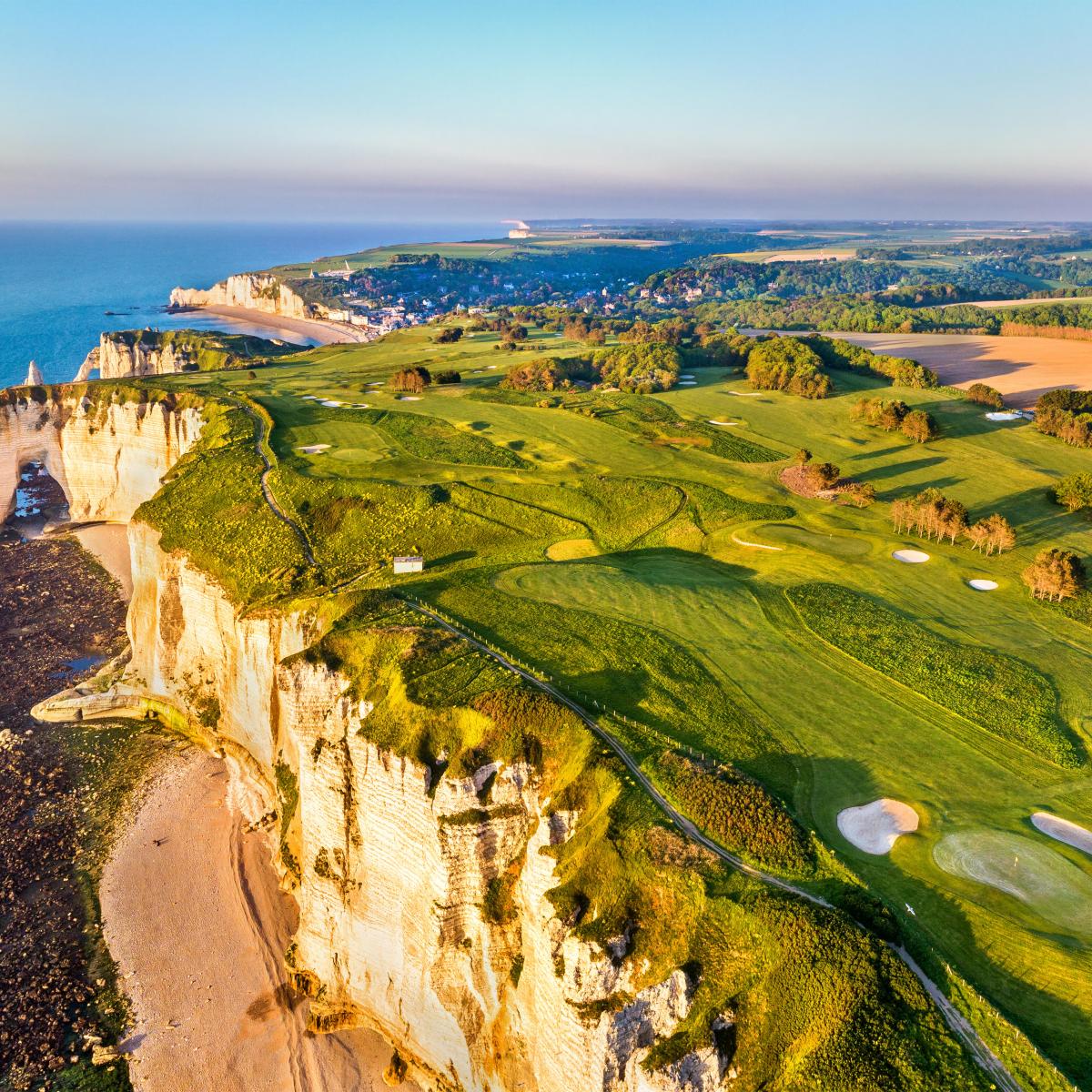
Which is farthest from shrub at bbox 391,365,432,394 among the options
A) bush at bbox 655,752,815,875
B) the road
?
bush at bbox 655,752,815,875

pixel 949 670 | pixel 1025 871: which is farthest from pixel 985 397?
pixel 1025 871

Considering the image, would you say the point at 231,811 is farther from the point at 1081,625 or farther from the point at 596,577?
the point at 1081,625

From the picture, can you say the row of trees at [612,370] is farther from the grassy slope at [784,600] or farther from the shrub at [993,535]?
the shrub at [993,535]

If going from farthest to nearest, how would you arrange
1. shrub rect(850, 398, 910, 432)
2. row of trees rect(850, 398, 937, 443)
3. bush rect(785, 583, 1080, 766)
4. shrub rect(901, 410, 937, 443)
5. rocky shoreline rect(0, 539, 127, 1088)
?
1. shrub rect(850, 398, 910, 432)
2. row of trees rect(850, 398, 937, 443)
3. shrub rect(901, 410, 937, 443)
4. rocky shoreline rect(0, 539, 127, 1088)
5. bush rect(785, 583, 1080, 766)

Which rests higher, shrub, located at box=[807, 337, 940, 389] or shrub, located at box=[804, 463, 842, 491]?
shrub, located at box=[807, 337, 940, 389]

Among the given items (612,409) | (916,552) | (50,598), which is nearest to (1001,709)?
(916,552)

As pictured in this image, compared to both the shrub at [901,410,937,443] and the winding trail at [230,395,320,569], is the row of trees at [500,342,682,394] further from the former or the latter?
the winding trail at [230,395,320,569]

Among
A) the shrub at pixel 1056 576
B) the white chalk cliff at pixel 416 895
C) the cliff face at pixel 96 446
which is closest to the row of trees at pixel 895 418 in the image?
the shrub at pixel 1056 576
